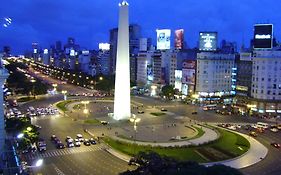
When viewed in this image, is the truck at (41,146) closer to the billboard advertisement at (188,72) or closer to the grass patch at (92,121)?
the grass patch at (92,121)

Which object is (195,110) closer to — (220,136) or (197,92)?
(197,92)

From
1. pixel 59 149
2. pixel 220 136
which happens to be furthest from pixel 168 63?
pixel 59 149

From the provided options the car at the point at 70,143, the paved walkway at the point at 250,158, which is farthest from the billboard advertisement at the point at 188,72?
the car at the point at 70,143

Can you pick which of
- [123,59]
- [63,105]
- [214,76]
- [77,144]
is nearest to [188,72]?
[214,76]

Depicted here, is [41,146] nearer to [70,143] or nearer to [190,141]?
[70,143]

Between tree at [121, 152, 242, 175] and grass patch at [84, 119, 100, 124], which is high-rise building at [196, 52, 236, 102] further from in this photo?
tree at [121, 152, 242, 175]
